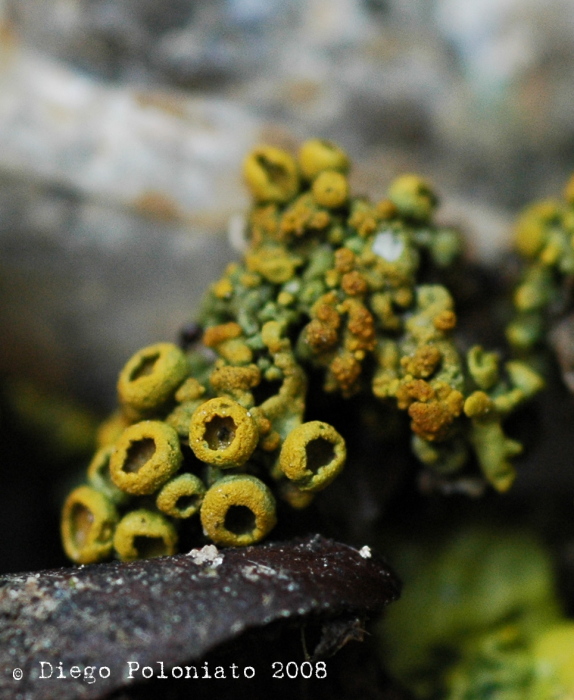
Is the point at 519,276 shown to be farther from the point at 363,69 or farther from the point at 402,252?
the point at 363,69


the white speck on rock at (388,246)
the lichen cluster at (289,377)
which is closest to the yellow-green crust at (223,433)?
the lichen cluster at (289,377)

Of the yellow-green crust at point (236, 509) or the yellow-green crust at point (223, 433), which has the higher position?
the yellow-green crust at point (223, 433)

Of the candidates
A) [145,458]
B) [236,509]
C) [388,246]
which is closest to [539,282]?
[388,246]

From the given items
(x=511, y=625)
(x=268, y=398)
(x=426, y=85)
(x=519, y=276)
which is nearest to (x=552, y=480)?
(x=511, y=625)

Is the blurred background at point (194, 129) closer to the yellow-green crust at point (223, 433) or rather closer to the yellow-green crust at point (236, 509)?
the yellow-green crust at point (223, 433)

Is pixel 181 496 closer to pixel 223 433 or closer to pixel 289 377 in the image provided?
pixel 223 433

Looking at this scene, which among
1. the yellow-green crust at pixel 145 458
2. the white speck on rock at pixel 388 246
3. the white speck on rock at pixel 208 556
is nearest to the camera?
the white speck on rock at pixel 208 556

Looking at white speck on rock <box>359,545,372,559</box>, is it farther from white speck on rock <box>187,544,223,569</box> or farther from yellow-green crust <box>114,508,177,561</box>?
yellow-green crust <box>114,508,177,561</box>
